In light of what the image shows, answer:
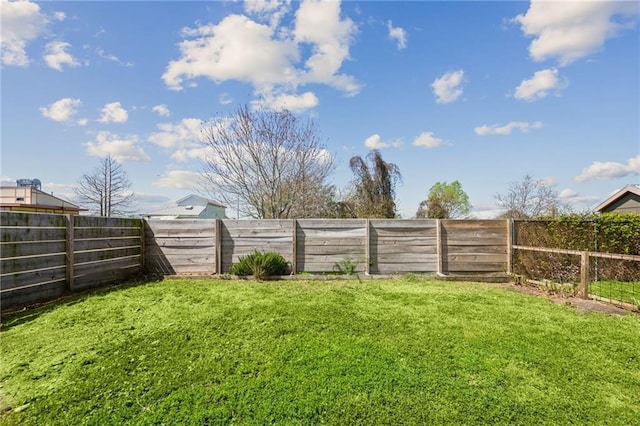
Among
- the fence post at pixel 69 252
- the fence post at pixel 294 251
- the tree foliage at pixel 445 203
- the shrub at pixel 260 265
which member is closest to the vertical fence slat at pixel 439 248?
the fence post at pixel 294 251

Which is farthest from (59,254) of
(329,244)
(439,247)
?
(439,247)

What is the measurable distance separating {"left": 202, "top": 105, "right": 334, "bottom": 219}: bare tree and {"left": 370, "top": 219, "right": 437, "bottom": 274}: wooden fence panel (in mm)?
4036

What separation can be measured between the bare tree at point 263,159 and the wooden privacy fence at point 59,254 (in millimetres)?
4031

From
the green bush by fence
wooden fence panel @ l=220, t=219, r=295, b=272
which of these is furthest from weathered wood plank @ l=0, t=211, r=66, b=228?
the green bush by fence

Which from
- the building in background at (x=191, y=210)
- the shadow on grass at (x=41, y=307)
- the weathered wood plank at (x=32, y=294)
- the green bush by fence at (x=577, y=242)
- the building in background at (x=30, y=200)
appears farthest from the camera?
the building in background at (x=191, y=210)

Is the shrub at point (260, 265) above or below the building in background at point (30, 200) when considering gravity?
below

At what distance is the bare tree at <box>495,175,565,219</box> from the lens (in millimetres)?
14156

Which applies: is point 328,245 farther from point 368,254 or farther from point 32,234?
point 32,234

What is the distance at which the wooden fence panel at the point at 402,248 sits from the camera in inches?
271

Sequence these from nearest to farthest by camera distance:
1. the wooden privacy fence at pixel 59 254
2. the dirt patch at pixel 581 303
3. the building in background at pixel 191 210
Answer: the wooden privacy fence at pixel 59 254, the dirt patch at pixel 581 303, the building in background at pixel 191 210

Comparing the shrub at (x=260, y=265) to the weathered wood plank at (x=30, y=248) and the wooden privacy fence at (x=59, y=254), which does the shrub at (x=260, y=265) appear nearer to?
the wooden privacy fence at (x=59, y=254)

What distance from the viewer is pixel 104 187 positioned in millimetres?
17938

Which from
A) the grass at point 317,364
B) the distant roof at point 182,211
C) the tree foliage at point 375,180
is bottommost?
the grass at point 317,364

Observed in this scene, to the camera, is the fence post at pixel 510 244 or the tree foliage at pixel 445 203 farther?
the tree foliage at pixel 445 203
